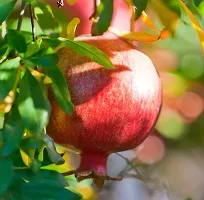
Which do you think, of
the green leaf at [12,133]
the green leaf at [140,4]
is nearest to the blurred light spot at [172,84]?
the green leaf at [140,4]

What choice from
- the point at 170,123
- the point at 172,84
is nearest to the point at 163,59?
the point at 172,84

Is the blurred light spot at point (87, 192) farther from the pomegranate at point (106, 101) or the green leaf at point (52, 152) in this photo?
the green leaf at point (52, 152)

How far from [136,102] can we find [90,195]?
2.49 ft

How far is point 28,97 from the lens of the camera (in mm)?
1141

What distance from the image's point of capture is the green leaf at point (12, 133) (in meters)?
1.10

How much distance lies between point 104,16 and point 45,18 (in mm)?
133

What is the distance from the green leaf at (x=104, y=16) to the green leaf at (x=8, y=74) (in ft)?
0.48

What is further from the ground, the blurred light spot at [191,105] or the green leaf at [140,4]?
the green leaf at [140,4]

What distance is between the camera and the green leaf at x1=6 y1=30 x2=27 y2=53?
1156 millimetres

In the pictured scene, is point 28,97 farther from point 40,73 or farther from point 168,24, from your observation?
point 168,24

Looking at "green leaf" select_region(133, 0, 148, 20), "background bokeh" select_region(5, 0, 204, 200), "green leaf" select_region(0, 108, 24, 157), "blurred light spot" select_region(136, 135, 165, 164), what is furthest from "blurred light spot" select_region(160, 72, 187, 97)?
"green leaf" select_region(0, 108, 24, 157)

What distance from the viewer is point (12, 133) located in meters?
1.12

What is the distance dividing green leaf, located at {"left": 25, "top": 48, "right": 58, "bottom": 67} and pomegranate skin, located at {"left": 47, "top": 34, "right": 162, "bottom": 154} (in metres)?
0.08

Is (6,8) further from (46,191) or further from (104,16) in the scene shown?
(46,191)
